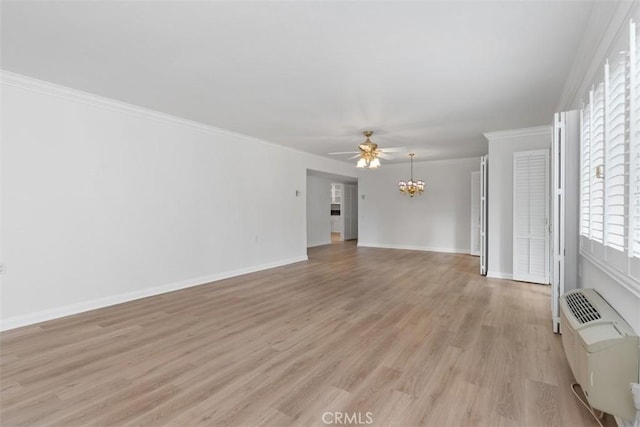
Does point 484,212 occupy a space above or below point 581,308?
above

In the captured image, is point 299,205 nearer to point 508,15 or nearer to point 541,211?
point 541,211

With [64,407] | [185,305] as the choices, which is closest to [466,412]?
[64,407]

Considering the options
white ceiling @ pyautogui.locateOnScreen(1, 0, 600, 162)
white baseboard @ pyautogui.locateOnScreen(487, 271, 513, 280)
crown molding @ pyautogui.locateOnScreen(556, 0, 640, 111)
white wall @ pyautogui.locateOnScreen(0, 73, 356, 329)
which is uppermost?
white ceiling @ pyautogui.locateOnScreen(1, 0, 600, 162)

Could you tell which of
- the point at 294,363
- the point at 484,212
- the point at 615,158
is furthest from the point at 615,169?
the point at 484,212

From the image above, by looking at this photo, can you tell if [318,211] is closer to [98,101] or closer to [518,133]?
[518,133]

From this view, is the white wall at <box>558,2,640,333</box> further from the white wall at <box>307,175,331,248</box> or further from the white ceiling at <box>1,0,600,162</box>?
the white wall at <box>307,175,331,248</box>

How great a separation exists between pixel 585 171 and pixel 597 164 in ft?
1.48

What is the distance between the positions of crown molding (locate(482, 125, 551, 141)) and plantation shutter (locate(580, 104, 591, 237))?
109 inches

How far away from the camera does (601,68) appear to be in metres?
2.49

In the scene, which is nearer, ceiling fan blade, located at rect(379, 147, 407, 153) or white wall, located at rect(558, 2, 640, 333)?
white wall, located at rect(558, 2, 640, 333)

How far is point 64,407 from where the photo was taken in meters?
2.10

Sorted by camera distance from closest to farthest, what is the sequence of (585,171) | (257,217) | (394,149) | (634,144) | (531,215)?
(634,144) → (585,171) → (531,215) → (257,217) → (394,149)
